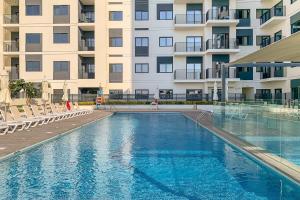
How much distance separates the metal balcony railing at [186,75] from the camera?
42844mm

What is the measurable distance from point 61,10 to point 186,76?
15.5 metres

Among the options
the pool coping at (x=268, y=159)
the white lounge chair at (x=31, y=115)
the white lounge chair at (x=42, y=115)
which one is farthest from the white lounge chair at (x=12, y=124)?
the pool coping at (x=268, y=159)

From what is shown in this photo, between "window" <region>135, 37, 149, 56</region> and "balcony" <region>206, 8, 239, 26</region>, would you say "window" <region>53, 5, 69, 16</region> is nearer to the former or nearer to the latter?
"window" <region>135, 37, 149, 56</region>

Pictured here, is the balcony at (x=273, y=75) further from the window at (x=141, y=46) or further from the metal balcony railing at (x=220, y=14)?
the window at (x=141, y=46)

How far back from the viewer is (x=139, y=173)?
8930 millimetres

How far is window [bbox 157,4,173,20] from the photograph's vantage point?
4416 cm

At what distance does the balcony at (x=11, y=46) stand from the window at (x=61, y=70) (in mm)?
4983

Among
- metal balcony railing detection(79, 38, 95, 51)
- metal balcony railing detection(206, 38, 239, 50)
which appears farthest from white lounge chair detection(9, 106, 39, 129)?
metal balcony railing detection(206, 38, 239, 50)

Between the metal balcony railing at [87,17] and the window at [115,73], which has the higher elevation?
the metal balcony railing at [87,17]

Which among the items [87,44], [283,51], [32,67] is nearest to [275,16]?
[87,44]

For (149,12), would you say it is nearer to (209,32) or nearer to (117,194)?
(209,32)

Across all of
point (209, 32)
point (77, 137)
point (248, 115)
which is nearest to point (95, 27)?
point (209, 32)

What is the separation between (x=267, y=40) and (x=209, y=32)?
6324mm

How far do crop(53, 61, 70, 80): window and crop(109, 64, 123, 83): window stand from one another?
4.84 m
